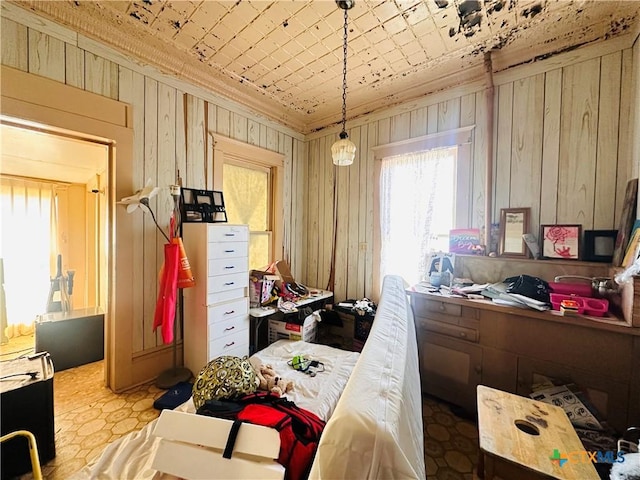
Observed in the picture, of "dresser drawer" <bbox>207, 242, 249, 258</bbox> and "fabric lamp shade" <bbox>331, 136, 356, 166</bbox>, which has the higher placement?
"fabric lamp shade" <bbox>331, 136, 356, 166</bbox>

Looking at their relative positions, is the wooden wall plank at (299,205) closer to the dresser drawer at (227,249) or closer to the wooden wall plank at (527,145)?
the dresser drawer at (227,249)

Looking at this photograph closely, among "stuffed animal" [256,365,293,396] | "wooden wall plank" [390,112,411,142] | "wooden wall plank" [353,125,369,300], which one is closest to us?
"stuffed animal" [256,365,293,396]

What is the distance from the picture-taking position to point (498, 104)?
6.99 feet

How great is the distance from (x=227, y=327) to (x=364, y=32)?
2.58 meters

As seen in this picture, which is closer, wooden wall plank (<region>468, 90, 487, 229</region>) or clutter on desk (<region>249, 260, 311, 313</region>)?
wooden wall plank (<region>468, 90, 487, 229</region>)

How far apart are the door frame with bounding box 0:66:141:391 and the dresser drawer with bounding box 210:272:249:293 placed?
0.61m

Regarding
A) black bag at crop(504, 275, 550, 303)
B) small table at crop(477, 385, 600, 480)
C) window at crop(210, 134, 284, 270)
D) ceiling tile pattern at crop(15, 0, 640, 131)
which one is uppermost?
ceiling tile pattern at crop(15, 0, 640, 131)

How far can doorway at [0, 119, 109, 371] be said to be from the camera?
2412 millimetres

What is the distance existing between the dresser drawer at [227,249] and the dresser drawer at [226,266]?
0.04m

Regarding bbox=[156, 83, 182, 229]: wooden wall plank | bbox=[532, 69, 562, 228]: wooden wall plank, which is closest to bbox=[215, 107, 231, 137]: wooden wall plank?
bbox=[156, 83, 182, 229]: wooden wall plank

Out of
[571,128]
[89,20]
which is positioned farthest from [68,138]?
[571,128]

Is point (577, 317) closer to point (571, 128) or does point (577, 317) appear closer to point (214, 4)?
point (571, 128)

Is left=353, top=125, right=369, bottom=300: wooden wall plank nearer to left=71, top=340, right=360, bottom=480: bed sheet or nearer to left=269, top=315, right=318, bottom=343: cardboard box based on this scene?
left=269, top=315, right=318, bottom=343: cardboard box

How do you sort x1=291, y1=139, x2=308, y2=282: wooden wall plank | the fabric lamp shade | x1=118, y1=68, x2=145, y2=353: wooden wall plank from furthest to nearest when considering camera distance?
x1=291, y1=139, x2=308, y2=282: wooden wall plank → x1=118, y1=68, x2=145, y2=353: wooden wall plank → the fabric lamp shade
